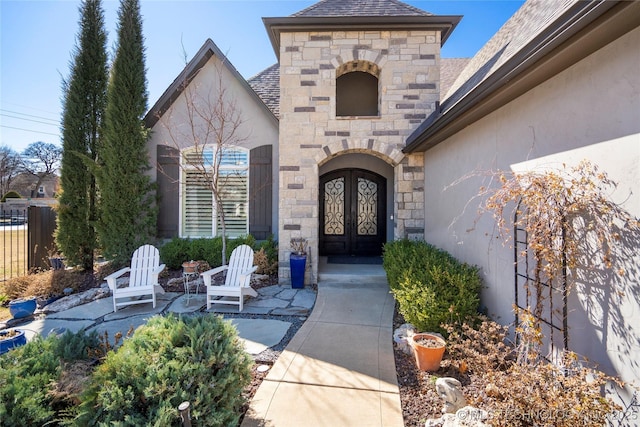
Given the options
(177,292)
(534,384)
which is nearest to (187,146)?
(177,292)

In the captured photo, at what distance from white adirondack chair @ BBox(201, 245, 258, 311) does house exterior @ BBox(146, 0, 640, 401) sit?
3.60ft

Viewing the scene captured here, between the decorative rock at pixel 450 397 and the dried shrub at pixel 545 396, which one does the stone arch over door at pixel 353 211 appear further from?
the dried shrub at pixel 545 396

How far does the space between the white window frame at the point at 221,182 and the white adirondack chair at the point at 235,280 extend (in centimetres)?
223

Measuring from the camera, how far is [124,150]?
7266mm

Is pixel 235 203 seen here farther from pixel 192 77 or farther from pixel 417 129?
pixel 417 129

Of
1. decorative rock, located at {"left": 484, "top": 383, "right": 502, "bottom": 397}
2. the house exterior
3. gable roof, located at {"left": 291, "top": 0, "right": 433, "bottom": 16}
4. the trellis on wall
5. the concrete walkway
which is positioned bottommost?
the concrete walkway

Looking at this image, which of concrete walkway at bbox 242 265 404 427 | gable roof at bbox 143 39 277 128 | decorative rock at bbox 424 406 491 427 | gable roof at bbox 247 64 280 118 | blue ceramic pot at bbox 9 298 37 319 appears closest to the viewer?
decorative rock at bbox 424 406 491 427

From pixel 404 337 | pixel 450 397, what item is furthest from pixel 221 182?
pixel 450 397

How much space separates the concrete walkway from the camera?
2.47 meters

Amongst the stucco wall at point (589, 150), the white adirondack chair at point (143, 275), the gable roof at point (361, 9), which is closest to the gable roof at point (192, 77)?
the gable roof at point (361, 9)

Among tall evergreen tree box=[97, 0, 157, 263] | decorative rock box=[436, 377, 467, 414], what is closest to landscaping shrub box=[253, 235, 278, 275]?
tall evergreen tree box=[97, 0, 157, 263]

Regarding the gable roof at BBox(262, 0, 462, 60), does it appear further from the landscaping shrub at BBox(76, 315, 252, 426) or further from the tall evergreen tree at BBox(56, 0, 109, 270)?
the landscaping shrub at BBox(76, 315, 252, 426)

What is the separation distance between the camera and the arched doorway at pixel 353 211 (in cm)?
865

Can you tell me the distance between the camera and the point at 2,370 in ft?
6.32
